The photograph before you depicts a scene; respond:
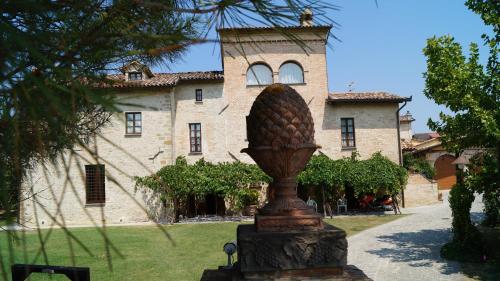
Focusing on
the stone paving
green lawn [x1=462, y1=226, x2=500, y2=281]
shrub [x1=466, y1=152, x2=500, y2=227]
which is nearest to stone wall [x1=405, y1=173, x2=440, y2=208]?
the stone paving

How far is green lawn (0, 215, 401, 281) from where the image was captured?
8992 mm

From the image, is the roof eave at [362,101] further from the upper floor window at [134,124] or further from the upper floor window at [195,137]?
the upper floor window at [134,124]

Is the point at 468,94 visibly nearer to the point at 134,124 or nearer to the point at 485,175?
the point at 485,175

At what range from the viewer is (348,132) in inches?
845

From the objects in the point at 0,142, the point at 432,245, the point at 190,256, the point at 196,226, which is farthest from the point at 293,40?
the point at 196,226

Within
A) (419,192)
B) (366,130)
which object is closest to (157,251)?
(366,130)

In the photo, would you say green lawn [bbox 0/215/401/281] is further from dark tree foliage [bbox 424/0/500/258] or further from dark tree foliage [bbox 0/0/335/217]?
dark tree foliage [bbox 424/0/500/258]

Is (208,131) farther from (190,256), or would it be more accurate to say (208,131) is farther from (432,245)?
(432,245)

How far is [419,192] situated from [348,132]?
569 centimetres

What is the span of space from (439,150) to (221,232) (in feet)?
84.5

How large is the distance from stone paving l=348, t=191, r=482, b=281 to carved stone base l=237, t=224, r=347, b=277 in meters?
6.06

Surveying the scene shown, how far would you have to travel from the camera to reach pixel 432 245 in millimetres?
11664

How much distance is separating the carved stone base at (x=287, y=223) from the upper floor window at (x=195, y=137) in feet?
59.2

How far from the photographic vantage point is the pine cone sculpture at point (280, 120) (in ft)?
10.7
